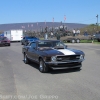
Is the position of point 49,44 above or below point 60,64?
above

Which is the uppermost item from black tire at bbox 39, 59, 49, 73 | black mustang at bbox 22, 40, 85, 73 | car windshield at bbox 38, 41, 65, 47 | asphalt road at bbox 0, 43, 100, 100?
car windshield at bbox 38, 41, 65, 47

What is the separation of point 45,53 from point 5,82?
235 cm

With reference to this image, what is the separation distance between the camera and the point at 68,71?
1020cm

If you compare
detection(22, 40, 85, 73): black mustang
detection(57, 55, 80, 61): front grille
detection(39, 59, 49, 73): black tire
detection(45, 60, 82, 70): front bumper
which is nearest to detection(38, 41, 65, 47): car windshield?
detection(22, 40, 85, 73): black mustang

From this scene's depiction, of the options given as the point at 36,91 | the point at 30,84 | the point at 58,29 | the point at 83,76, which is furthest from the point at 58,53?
the point at 58,29

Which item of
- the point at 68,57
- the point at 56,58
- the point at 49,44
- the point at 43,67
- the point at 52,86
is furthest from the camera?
the point at 49,44

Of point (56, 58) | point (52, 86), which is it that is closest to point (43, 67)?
point (56, 58)

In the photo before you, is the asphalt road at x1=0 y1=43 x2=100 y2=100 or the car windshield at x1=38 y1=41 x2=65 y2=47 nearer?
the asphalt road at x1=0 y1=43 x2=100 y2=100

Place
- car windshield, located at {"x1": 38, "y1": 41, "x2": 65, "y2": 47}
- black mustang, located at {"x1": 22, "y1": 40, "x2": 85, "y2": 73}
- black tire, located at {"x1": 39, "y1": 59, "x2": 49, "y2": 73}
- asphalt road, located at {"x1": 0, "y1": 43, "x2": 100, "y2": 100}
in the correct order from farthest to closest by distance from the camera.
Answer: car windshield, located at {"x1": 38, "y1": 41, "x2": 65, "y2": 47} → black tire, located at {"x1": 39, "y1": 59, "x2": 49, "y2": 73} → black mustang, located at {"x1": 22, "y1": 40, "x2": 85, "y2": 73} → asphalt road, located at {"x1": 0, "y1": 43, "x2": 100, "y2": 100}

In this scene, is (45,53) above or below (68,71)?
above

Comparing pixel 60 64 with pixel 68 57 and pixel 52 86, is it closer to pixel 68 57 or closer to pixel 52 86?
pixel 68 57

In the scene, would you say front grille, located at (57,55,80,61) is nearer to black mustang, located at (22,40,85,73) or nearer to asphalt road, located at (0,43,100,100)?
black mustang, located at (22,40,85,73)

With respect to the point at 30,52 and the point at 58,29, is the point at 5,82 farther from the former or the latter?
the point at 58,29

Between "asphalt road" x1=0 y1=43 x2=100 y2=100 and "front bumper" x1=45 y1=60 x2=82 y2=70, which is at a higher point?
"front bumper" x1=45 y1=60 x2=82 y2=70
